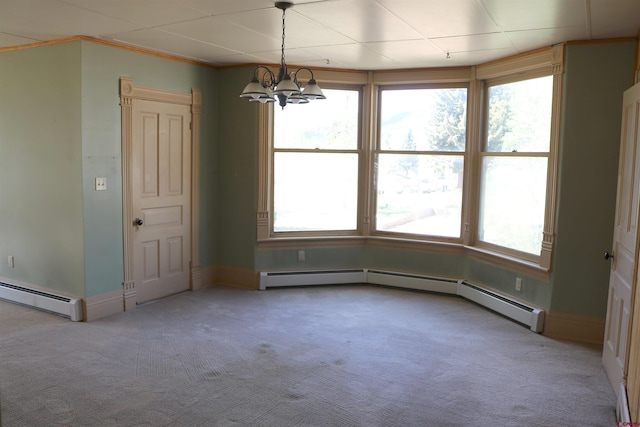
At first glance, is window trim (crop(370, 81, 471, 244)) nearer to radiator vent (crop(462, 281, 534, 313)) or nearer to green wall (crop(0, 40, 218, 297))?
radiator vent (crop(462, 281, 534, 313))

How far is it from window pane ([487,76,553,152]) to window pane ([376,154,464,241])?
0.56m

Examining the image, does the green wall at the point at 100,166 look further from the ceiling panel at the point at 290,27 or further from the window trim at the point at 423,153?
the ceiling panel at the point at 290,27

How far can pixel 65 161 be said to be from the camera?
456 centimetres

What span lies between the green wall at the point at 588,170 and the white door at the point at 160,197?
3.80 m

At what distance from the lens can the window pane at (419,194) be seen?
5754 millimetres

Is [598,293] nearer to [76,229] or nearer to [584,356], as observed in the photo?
[584,356]

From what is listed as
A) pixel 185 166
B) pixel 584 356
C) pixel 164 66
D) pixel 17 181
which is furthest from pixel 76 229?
pixel 584 356

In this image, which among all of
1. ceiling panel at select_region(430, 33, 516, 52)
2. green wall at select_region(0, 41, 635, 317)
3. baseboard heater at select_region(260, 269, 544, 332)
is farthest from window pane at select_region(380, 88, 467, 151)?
baseboard heater at select_region(260, 269, 544, 332)

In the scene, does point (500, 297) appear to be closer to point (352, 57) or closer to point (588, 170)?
point (588, 170)

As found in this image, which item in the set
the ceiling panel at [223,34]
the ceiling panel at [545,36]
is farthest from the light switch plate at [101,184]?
the ceiling panel at [545,36]

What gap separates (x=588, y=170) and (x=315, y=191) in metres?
2.92

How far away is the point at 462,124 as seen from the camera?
5.64m

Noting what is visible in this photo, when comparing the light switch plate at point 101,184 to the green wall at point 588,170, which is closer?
the green wall at point 588,170

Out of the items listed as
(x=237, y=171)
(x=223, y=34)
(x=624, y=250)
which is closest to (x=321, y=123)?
(x=237, y=171)
